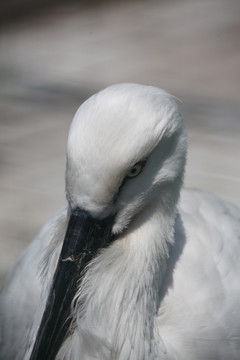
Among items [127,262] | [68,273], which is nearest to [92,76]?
[127,262]

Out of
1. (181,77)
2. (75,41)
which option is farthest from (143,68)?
(75,41)

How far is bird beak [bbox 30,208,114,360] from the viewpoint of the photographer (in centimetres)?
188

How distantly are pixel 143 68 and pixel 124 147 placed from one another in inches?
142

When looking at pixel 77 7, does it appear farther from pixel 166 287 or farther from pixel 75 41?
pixel 166 287

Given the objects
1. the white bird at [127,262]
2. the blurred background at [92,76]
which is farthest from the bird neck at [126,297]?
the blurred background at [92,76]

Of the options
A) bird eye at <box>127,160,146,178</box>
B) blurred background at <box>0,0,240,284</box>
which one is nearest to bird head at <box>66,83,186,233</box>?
bird eye at <box>127,160,146,178</box>

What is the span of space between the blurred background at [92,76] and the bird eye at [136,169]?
1.51 meters

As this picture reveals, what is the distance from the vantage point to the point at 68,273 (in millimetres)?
1931

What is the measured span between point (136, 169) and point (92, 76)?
3.34m

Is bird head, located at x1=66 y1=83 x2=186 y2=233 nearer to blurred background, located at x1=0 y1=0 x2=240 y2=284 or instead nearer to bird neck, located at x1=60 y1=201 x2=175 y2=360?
bird neck, located at x1=60 y1=201 x2=175 y2=360

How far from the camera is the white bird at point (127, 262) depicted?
5.87ft

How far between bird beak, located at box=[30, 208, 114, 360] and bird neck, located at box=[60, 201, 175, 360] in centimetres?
5

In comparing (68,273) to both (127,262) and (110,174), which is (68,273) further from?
(110,174)

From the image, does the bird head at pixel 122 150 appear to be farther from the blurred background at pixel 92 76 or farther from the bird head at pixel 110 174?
the blurred background at pixel 92 76
